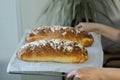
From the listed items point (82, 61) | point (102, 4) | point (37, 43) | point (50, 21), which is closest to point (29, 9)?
point (50, 21)

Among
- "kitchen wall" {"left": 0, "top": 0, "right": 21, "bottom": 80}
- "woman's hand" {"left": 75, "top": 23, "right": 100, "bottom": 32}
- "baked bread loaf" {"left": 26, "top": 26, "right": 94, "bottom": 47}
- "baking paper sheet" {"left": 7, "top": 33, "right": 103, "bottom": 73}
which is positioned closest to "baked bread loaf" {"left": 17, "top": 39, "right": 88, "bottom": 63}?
"baking paper sheet" {"left": 7, "top": 33, "right": 103, "bottom": 73}

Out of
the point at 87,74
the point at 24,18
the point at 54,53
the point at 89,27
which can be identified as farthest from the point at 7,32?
the point at 87,74

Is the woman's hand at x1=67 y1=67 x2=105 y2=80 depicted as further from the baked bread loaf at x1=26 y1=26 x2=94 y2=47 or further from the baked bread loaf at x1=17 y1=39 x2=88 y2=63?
the baked bread loaf at x1=26 y1=26 x2=94 y2=47

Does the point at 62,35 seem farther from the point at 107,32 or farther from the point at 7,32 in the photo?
the point at 7,32

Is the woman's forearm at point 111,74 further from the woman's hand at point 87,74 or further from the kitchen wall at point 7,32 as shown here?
the kitchen wall at point 7,32

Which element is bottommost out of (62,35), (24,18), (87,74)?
(87,74)

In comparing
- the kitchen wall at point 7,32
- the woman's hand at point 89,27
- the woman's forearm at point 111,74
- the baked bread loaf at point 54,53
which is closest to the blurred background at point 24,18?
the kitchen wall at point 7,32
